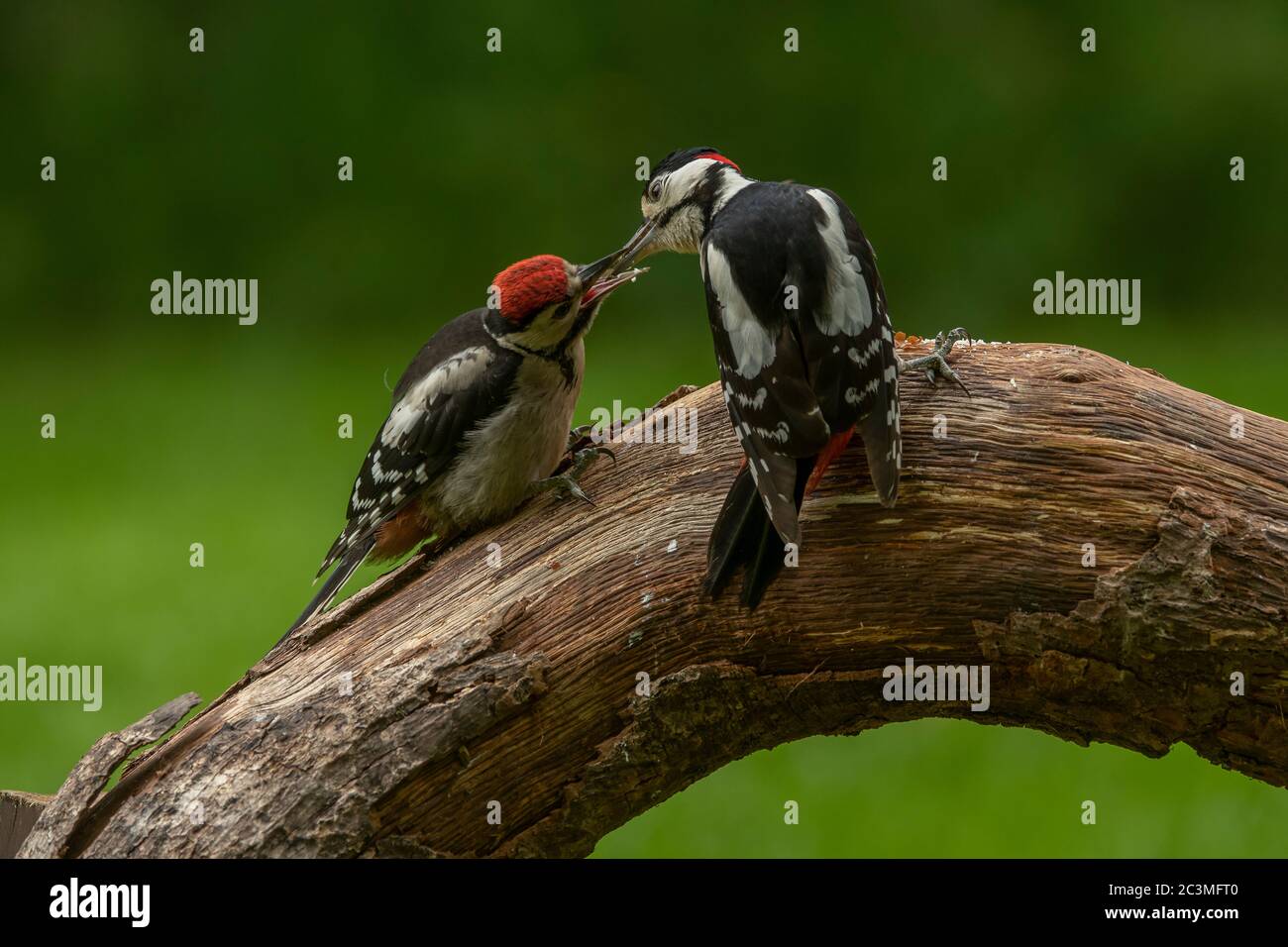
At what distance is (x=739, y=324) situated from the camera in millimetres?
2133

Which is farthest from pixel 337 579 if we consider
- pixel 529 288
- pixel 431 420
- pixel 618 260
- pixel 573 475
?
pixel 618 260

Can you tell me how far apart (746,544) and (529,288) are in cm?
68

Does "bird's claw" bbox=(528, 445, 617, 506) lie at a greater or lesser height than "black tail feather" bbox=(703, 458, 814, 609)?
greater

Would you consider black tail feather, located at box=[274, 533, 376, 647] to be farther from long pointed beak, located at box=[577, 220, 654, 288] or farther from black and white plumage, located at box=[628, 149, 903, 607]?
black and white plumage, located at box=[628, 149, 903, 607]

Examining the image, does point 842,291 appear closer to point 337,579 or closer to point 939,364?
point 939,364

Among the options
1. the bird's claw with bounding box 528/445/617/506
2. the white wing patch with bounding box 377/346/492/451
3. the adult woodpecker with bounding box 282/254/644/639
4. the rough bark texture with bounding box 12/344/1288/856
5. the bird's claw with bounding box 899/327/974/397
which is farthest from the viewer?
the white wing patch with bounding box 377/346/492/451

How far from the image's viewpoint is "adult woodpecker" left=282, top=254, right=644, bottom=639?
2.54m

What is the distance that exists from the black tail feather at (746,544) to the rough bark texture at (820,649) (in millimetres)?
36

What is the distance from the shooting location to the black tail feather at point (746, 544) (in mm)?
2090

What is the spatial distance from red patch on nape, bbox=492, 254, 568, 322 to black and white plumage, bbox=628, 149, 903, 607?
38 centimetres

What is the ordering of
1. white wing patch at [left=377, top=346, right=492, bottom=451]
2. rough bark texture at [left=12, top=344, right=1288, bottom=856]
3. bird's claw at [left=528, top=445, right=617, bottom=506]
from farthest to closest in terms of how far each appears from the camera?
1. white wing patch at [left=377, top=346, right=492, bottom=451]
2. bird's claw at [left=528, top=445, right=617, bottom=506]
3. rough bark texture at [left=12, top=344, right=1288, bottom=856]

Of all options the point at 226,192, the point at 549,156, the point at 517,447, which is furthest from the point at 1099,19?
the point at 517,447

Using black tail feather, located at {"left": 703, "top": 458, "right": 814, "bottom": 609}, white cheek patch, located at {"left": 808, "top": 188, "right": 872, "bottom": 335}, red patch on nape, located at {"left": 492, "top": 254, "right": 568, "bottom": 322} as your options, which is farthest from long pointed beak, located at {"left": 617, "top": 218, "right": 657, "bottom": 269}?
black tail feather, located at {"left": 703, "top": 458, "right": 814, "bottom": 609}

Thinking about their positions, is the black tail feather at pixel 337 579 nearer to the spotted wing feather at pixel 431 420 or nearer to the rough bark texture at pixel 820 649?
the spotted wing feather at pixel 431 420
